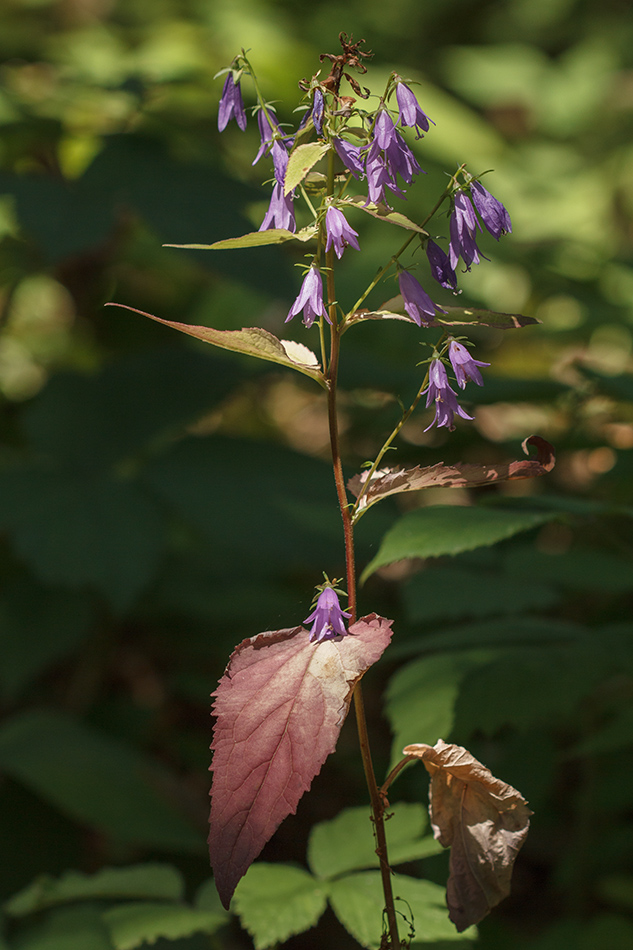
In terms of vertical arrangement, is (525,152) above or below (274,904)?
above

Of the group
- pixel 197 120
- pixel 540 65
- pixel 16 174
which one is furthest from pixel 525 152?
pixel 16 174

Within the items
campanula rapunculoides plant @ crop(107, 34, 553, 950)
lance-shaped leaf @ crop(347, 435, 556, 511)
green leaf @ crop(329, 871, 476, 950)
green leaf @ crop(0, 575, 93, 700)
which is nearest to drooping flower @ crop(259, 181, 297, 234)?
campanula rapunculoides plant @ crop(107, 34, 553, 950)

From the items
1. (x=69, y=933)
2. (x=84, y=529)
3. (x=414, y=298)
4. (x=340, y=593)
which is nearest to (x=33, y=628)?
(x=84, y=529)

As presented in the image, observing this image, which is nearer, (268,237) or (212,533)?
(268,237)

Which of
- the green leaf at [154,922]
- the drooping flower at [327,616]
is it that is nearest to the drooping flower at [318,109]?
the drooping flower at [327,616]

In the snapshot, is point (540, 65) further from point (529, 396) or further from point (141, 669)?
point (141, 669)

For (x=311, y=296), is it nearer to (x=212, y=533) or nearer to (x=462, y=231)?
(x=462, y=231)

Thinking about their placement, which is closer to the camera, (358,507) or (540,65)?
(358,507)
